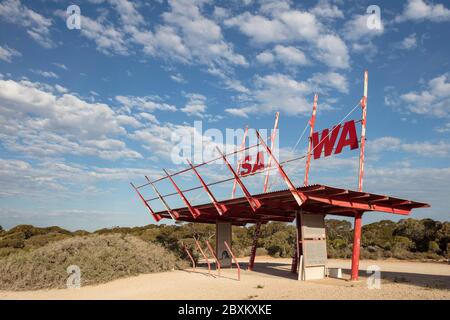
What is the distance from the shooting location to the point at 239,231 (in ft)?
158

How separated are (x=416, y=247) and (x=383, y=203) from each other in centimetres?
1967

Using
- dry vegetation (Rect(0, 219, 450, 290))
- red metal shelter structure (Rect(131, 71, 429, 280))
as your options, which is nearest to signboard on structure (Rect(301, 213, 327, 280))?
red metal shelter structure (Rect(131, 71, 429, 280))

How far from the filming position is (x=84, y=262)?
16.7 m

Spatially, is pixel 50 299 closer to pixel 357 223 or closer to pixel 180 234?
pixel 357 223

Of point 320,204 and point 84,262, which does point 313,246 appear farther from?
point 84,262

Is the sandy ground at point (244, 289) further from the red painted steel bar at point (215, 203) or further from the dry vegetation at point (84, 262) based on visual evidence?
the red painted steel bar at point (215, 203)

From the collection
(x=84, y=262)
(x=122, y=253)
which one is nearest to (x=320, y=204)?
(x=122, y=253)

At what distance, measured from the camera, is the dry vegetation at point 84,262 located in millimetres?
15703

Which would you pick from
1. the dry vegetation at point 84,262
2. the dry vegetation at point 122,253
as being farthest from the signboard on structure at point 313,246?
the dry vegetation at point 84,262

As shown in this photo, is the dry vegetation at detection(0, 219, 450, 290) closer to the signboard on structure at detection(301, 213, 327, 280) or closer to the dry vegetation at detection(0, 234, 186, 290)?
the dry vegetation at detection(0, 234, 186, 290)

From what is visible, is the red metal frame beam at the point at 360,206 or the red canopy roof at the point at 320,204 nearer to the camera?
the red canopy roof at the point at 320,204

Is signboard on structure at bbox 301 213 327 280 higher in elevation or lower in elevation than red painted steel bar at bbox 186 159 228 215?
lower

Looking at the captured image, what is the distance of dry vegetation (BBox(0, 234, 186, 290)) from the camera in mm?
15703
